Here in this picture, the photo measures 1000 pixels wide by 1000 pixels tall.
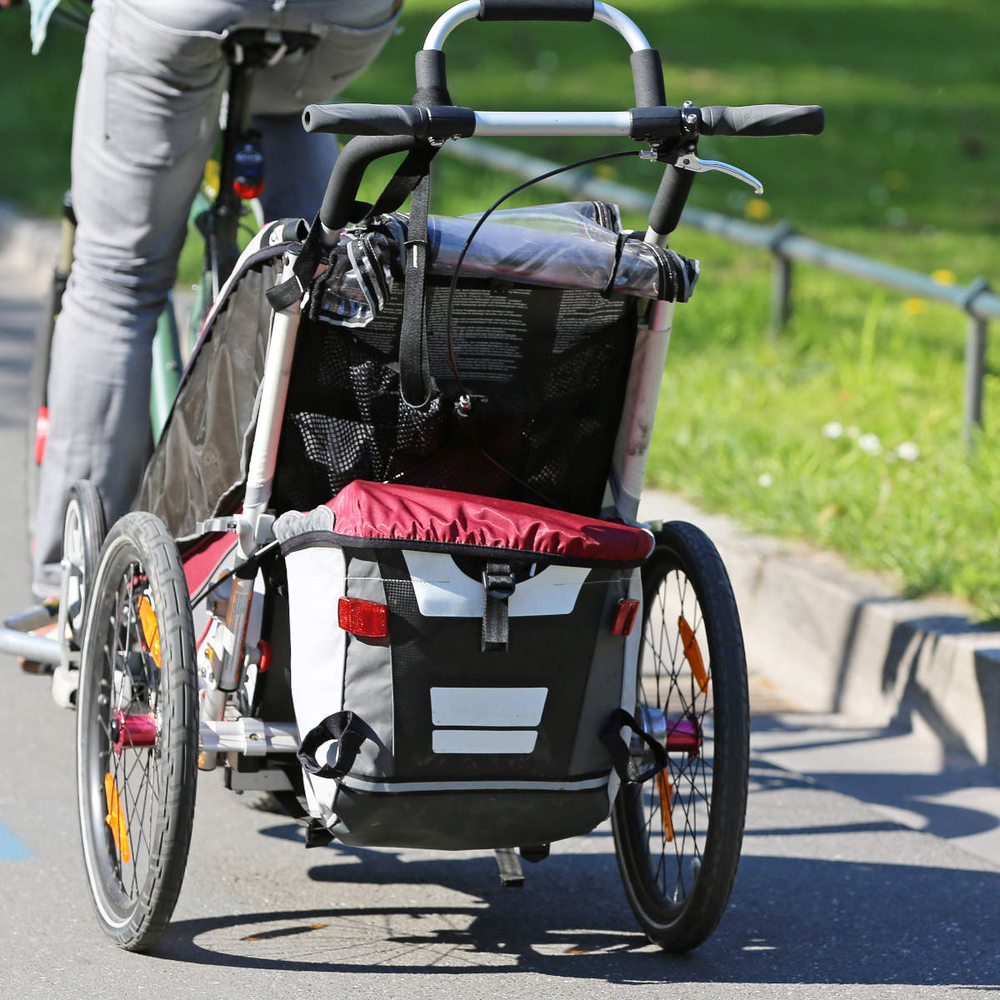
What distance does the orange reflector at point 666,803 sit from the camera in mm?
3068

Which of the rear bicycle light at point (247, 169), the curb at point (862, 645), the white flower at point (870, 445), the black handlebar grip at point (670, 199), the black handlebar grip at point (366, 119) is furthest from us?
the white flower at point (870, 445)

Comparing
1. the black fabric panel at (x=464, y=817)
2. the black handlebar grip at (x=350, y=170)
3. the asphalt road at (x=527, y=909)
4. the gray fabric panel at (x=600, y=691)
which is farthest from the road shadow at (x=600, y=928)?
the black handlebar grip at (x=350, y=170)

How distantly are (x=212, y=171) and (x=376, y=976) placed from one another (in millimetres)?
2028

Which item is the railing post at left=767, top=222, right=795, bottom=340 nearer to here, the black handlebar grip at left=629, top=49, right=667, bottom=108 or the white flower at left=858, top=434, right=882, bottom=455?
the white flower at left=858, top=434, right=882, bottom=455

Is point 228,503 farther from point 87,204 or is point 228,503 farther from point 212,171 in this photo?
point 212,171

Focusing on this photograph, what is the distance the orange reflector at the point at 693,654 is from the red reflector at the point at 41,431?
1557 mm

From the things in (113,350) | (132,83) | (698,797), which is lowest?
(698,797)

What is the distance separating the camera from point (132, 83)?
10.9ft

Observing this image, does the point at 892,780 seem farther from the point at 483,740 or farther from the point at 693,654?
the point at 483,740

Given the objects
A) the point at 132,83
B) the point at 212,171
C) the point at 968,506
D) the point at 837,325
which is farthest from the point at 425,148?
the point at 837,325

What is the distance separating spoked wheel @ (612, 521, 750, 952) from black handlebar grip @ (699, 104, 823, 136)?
30.2 inches

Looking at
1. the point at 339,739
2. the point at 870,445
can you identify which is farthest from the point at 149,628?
the point at 870,445

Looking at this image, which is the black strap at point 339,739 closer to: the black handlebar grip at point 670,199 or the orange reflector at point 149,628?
the orange reflector at point 149,628

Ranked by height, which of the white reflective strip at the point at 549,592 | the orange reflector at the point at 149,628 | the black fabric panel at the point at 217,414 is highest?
the black fabric panel at the point at 217,414
